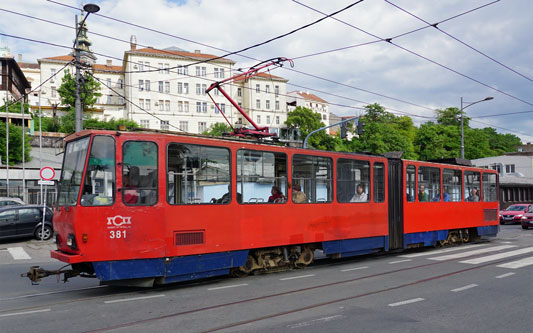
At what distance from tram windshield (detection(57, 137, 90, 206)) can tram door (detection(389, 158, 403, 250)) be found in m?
8.46

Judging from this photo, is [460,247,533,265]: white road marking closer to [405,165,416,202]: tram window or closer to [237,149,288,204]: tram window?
[405,165,416,202]: tram window

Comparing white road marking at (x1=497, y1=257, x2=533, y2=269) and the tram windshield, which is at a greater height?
the tram windshield

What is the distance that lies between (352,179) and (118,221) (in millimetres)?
6300

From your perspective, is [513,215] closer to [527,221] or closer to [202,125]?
[527,221]

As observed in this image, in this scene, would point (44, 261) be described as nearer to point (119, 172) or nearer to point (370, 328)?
point (119, 172)

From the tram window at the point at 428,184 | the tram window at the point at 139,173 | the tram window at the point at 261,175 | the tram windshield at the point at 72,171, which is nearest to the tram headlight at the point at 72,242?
the tram windshield at the point at 72,171

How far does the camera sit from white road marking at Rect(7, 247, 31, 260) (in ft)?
49.2

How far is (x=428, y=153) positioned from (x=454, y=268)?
5647cm

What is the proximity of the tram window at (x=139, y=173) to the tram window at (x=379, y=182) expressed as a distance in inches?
264

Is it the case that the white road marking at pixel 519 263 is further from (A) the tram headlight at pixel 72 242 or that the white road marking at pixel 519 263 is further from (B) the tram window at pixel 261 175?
(A) the tram headlight at pixel 72 242

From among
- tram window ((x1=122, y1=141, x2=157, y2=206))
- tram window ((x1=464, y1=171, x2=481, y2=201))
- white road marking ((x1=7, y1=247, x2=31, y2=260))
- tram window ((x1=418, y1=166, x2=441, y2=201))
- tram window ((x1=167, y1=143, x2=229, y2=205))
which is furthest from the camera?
tram window ((x1=464, y1=171, x2=481, y2=201))

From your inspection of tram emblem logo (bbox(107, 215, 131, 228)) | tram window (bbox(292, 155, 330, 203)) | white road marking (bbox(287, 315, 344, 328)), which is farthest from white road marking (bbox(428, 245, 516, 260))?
tram emblem logo (bbox(107, 215, 131, 228))

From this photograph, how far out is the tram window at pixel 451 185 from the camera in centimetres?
1560

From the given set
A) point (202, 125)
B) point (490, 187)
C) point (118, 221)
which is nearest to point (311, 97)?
point (202, 125)
